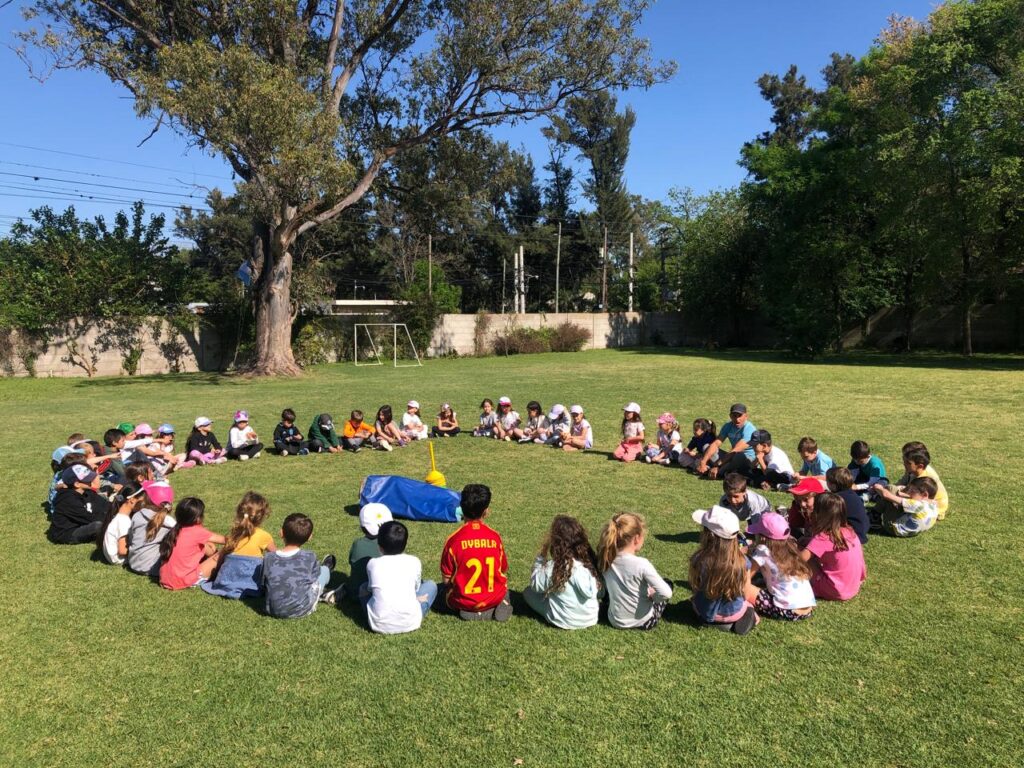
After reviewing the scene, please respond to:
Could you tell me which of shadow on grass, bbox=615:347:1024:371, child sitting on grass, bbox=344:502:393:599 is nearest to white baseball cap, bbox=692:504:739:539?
child sitting on grass, bbox=344:502:393:599

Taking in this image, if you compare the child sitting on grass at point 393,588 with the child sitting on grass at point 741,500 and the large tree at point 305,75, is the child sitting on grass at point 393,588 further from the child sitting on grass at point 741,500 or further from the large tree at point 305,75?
the large tree at point 305,75

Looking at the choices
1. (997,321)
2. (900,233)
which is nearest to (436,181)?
(900,233)

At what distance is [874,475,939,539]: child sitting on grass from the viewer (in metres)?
6.67

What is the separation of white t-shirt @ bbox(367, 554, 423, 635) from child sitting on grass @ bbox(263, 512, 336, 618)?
54 cm

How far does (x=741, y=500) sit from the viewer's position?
21.4 ft

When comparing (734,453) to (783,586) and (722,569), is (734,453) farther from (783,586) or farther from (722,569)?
(722,569)

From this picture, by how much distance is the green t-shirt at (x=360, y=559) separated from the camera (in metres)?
5.47

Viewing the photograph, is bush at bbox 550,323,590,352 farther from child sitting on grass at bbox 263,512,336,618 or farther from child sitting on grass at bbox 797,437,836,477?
child sitting on grass at bbox 263,512,336,618

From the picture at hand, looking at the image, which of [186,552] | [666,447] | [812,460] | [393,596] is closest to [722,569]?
[393,596]

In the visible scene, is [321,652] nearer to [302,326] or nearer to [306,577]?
[306,577]

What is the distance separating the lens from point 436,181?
2664 cm

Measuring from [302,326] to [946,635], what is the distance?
95.4 ft

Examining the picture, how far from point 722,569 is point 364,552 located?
2812mm

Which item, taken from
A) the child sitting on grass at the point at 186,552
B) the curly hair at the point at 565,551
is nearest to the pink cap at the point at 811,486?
the curly hair at the point at 565,551
